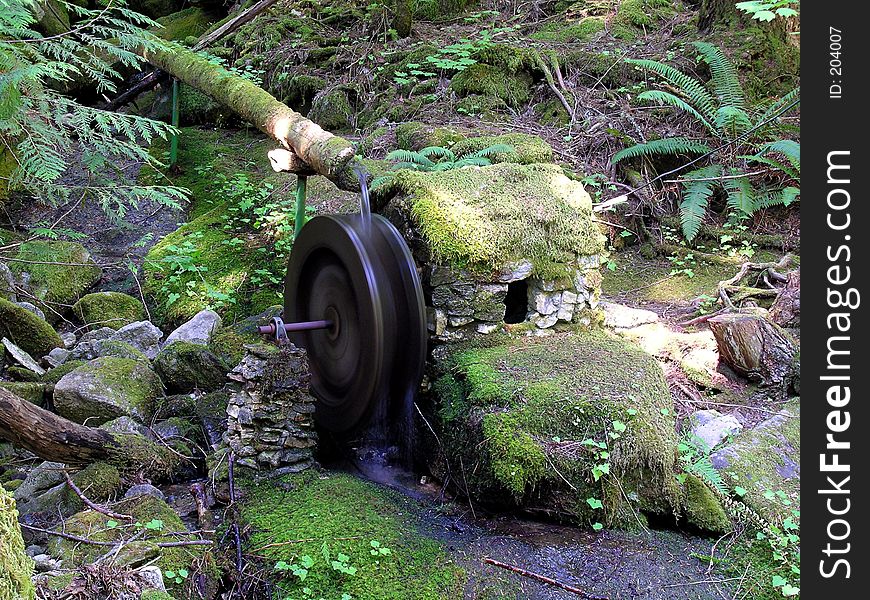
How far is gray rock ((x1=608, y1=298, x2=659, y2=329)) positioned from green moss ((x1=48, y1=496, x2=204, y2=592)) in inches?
145

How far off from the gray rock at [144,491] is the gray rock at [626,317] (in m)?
3.59

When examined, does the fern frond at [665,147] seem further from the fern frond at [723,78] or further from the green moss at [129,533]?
the green moss at [129,533]

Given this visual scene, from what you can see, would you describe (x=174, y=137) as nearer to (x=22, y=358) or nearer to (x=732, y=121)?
(x=22, y=358)

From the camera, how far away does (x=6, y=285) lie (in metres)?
6.23

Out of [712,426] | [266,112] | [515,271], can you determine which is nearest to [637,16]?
[266,112]

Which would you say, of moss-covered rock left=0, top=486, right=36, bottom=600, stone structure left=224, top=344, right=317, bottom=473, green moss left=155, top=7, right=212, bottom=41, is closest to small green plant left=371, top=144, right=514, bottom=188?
stone structure left=224, top=344, right=317, bottom=473

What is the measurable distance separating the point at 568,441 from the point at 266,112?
4403 millimetres

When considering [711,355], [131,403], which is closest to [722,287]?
[711,355]

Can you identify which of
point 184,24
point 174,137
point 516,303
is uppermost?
point 184,24

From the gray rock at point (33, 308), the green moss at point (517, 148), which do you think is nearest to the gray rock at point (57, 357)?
the gray rock at point (33, 308)

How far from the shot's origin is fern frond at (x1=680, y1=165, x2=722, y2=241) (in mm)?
7121

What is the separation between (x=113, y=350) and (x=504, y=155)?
10.9 feet

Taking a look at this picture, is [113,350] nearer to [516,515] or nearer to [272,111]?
[272,111]

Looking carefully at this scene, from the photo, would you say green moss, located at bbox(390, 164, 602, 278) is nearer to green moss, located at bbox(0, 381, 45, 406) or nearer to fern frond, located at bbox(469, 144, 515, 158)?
fern frond, located at bbox(469, 144, 515, 158)
